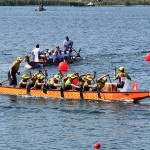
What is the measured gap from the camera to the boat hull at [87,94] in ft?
152

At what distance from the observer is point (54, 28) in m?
122

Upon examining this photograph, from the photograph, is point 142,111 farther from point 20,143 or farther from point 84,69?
point 84,69

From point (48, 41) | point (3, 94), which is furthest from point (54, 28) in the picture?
point (3, 94)

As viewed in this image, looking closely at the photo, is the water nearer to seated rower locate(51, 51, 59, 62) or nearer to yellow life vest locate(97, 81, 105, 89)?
yellow life vest locate(97, 81, 105, 89)

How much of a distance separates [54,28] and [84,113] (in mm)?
78455

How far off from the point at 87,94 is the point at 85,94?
126 mm

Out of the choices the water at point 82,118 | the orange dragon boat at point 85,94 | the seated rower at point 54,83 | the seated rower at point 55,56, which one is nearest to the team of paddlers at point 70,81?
the seated rower at point 54,83

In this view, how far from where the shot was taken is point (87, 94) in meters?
47.7

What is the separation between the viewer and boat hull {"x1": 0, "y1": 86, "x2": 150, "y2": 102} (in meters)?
46.4

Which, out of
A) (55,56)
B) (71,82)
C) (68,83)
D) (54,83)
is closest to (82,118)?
(68,83)

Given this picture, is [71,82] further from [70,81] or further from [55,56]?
[55,56]

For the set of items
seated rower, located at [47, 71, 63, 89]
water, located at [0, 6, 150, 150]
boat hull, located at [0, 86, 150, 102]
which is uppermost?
seated rower, located at [47, 71, 63, 89]

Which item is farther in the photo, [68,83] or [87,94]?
[68,83]

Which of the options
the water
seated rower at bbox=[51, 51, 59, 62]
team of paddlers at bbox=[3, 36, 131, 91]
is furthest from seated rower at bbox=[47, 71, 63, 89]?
seated rower at bbox=[51, 51, 59, 62]
